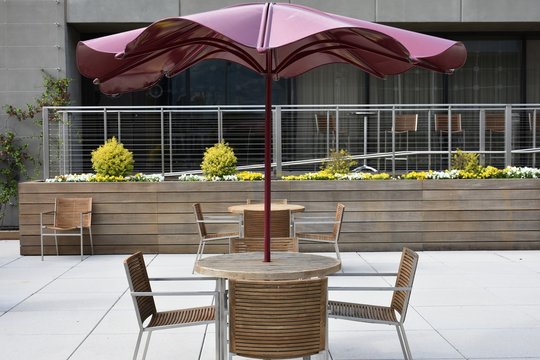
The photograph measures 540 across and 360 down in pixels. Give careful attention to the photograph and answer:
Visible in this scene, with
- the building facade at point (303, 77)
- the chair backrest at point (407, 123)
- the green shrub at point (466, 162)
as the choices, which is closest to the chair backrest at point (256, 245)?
the green shrub at point (466, 162)

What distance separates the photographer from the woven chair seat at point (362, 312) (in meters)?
5.06

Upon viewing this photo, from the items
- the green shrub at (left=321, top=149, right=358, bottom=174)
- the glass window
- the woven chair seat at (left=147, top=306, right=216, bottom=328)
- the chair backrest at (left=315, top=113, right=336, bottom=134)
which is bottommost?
the woven chair seat at (left=147, top=306, right=216, bottom=328)

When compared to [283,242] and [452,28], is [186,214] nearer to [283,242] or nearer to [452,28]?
[283,242]

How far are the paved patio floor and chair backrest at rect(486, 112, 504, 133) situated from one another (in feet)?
10.3

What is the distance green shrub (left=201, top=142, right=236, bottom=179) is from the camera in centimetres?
1162

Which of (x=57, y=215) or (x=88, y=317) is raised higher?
(x=57, y=215)

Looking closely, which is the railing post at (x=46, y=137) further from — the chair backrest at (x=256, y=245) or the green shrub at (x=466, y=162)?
the green shrub at (x=466, y=162)

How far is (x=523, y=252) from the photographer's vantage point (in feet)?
36.9

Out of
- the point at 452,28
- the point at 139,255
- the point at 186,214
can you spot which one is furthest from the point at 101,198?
the point at 452,28

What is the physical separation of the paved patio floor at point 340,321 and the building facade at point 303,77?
5.84 metres

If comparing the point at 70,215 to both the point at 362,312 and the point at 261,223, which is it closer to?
the point at 261,223

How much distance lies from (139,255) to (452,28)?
12.8m

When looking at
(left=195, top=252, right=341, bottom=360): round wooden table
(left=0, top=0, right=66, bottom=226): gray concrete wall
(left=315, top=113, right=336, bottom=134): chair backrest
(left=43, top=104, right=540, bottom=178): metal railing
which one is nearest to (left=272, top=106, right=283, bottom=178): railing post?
(left=43, top=104, right=540, bottom=178): metal railing

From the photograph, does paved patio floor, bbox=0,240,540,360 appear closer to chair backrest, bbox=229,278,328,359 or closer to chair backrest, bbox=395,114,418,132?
chair backrest, bbox=229,278,328,359
